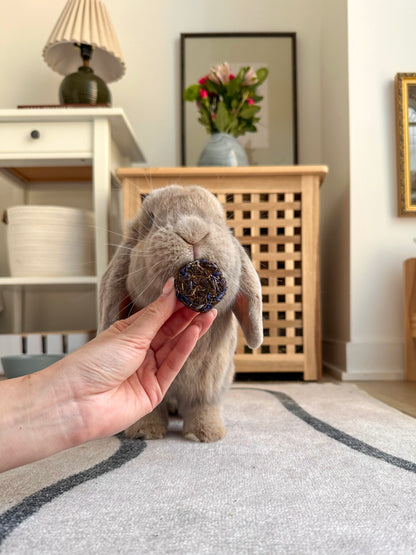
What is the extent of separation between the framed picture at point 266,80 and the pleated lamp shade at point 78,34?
0.40m

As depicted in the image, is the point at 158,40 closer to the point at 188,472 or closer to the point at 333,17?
the point at 333,17

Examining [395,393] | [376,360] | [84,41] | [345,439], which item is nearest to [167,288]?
[345,439]

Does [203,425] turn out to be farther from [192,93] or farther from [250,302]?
[192,93]

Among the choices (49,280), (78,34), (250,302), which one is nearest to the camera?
(250,302)

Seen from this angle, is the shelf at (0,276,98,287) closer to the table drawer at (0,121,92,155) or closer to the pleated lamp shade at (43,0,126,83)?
the table drawer at (0,121,92,155)

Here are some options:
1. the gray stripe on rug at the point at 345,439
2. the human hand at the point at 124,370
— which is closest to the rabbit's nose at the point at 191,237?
the human hand at the point at 124,370

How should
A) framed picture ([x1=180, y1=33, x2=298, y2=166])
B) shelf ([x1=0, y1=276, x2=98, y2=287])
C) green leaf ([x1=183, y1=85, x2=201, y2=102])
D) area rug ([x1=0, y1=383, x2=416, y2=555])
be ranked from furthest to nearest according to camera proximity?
1. framed picture ([x1=180, y1=33, x2=298, y2=166])
2. green leaf ([x1=183, y1=85, x2=201, y2=102])
3. shelf ([x1=0, y1=276, x2=98, y2=287])
4. area rug ([x1=0, y1=383, x2=416, y2=555])

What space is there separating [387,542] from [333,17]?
6.46ft

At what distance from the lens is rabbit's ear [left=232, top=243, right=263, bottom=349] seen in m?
0.81

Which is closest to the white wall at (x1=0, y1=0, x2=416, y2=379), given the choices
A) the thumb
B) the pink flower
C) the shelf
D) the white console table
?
the pink flower

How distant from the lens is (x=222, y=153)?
5.33 ft

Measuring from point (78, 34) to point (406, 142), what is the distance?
1.18m

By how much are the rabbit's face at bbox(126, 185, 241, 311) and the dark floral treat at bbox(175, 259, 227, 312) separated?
0.16 feet

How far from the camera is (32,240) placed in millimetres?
1475
